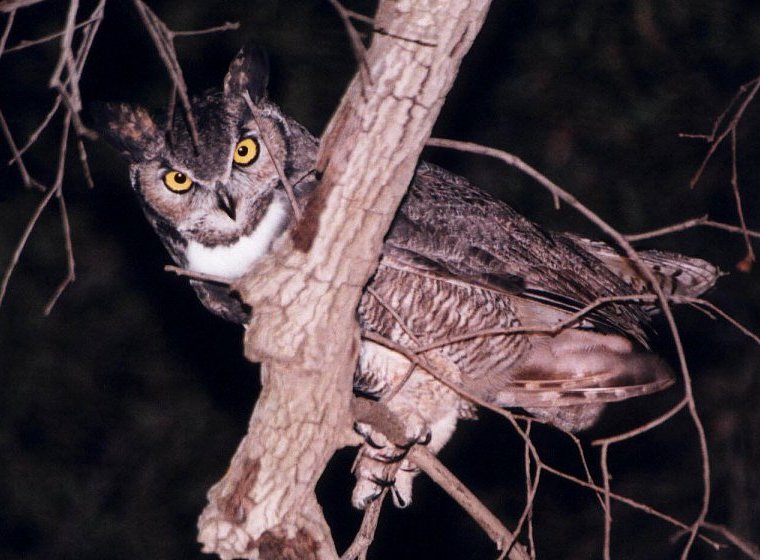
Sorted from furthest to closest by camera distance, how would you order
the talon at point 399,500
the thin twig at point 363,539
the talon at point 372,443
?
the talon at point 399,500
the talon at point 372,443
the thin twig at point 363,539

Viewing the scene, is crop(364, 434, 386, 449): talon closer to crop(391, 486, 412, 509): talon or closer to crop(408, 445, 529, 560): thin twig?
crop(408, 445, 529, 560): thin twig

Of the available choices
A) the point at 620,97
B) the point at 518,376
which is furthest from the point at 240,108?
the point at 620,97

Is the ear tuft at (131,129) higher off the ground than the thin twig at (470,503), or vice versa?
the ear tuft at (131,129)

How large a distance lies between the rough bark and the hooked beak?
47 cm

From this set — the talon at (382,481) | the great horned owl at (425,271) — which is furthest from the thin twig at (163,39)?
the talon at (382,481)

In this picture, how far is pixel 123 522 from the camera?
167 inches

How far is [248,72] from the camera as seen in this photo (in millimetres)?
2244

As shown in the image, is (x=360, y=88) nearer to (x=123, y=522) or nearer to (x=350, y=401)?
(x=350, y=401)

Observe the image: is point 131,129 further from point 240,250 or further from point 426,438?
point 426,438

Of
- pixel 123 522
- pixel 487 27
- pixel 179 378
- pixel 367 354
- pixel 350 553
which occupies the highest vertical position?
pixel 487 27

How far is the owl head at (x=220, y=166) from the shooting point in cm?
221

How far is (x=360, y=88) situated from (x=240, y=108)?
765mm

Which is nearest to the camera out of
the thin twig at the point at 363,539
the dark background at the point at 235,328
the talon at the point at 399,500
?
the thin twig at the point at 363,539

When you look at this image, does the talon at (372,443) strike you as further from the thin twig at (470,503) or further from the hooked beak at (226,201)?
the hooked beak at (226,201)
